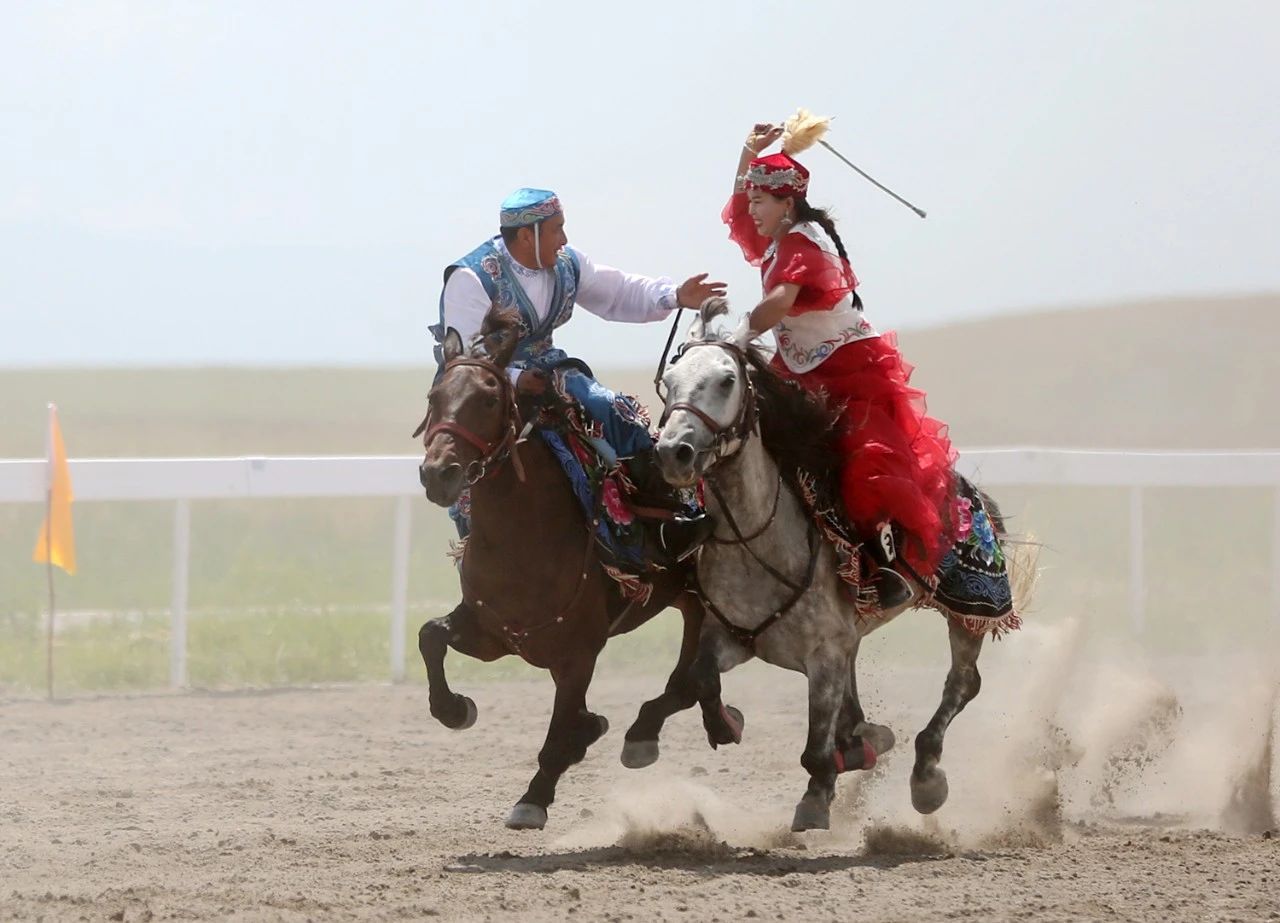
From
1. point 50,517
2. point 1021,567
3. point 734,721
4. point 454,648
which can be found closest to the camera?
point 734,721

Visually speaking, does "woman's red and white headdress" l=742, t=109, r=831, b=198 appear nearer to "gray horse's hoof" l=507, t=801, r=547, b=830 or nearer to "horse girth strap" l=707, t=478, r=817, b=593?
"horse girth strap" l=707, t=478, r=817, b=593

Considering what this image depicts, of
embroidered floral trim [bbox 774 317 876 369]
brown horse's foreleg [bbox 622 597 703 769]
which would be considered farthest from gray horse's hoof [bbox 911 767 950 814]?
embroidered floral trim [bbox 774 317 876 369]

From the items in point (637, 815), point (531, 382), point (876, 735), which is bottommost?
point (637, 815)

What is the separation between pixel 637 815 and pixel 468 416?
1817mm

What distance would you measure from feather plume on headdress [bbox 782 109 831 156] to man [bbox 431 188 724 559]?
25.2 inches

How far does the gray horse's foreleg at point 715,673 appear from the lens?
21.3ft

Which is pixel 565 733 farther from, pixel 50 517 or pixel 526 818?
pixel 50 517

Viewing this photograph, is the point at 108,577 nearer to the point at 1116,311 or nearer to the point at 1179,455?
the point at 1179,455

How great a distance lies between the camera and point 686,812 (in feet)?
23.2

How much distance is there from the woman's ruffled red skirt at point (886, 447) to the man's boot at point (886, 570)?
0.15 ft

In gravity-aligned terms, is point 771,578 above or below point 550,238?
below

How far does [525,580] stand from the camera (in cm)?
652

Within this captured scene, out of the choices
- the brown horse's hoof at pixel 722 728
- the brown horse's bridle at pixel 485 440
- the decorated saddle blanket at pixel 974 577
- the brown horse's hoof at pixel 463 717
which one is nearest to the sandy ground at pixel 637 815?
the brown horse's hoof at pixel 722 728

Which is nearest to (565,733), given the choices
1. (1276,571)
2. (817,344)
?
(817,344)
